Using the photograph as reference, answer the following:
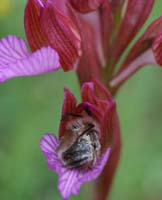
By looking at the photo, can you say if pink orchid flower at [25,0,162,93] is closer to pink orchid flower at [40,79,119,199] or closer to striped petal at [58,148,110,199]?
pink orchid flower at [40,79,119,199]

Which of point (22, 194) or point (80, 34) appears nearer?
point (80, 34)

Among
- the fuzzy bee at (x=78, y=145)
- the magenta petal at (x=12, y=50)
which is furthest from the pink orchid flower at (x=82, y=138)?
the magenta petal at (x=12, y=50)

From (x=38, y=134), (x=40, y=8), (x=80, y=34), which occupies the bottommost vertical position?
(x=38, y=134)

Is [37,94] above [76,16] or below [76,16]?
below

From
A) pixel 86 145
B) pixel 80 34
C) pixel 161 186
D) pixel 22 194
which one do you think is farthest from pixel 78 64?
pixel 161 186

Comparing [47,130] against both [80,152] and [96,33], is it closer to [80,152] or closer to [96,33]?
[96,33]

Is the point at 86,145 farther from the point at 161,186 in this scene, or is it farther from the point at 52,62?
the point at 161,186

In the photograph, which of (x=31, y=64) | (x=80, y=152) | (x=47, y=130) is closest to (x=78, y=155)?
(x=80, y=152)
